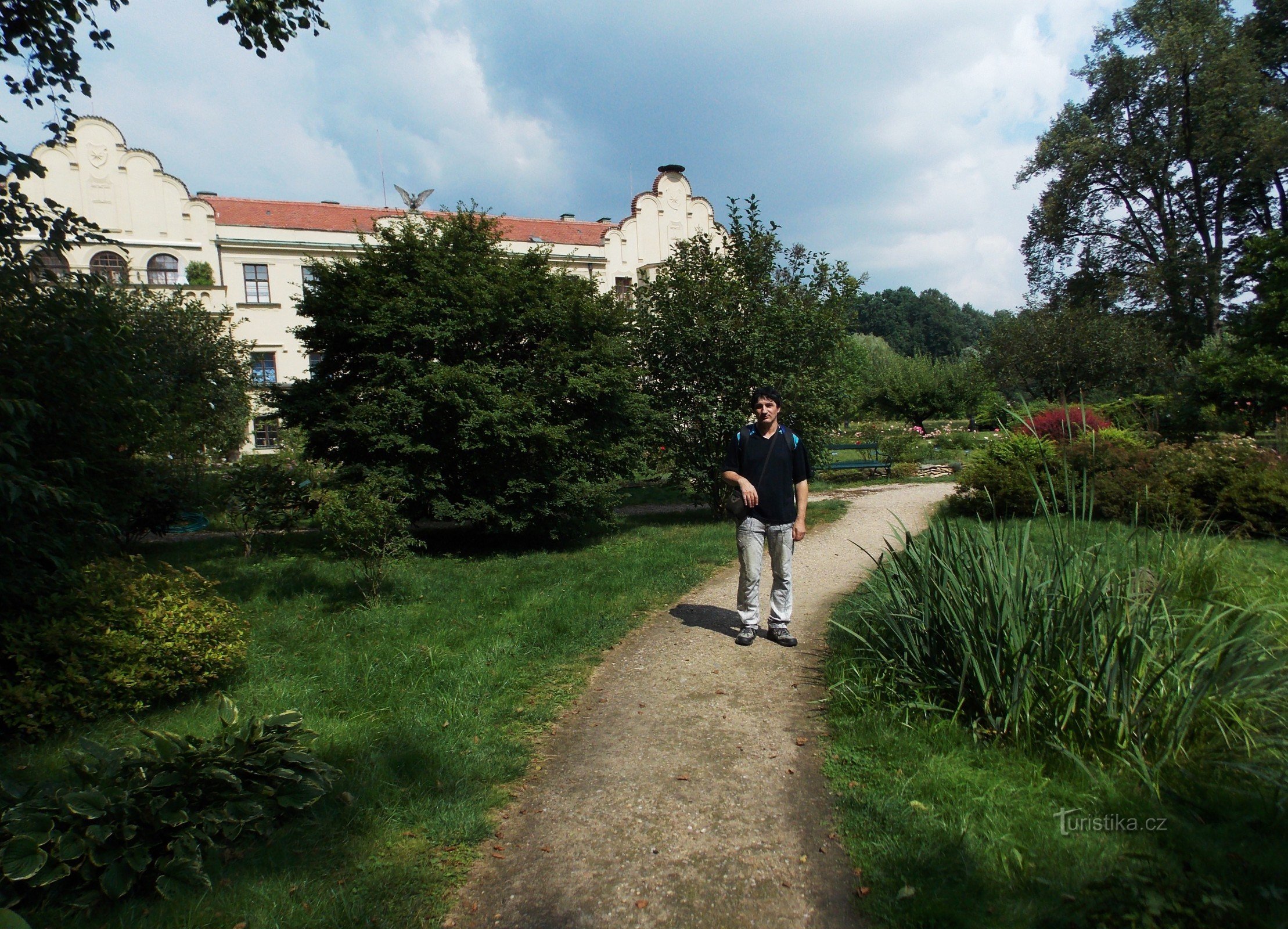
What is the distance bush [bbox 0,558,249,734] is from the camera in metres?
4.30

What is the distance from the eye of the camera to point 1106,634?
3.93 m

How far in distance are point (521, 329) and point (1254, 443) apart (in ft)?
36.0

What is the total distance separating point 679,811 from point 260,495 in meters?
9.92

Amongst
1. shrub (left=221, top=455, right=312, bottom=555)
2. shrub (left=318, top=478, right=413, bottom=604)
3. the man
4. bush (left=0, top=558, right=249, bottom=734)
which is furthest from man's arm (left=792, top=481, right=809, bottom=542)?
shrub (left=221, top=455, right=312, bottom=555)

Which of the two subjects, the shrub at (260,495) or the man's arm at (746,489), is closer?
the man's arm at (746,489)

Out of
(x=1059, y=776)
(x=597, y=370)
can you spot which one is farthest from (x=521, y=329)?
(x=1059, y=776)

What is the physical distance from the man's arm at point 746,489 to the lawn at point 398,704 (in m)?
1.66

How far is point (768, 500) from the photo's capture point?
229 inches

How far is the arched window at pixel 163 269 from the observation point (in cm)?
2889

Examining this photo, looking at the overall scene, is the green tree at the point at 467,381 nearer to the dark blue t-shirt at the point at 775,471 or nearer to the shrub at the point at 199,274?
the dark blue t-shirt at the point at 775,471

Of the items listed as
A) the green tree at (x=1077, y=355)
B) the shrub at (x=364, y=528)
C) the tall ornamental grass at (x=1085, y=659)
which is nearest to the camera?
the tall ornamental grass at (x=1085, y=659)

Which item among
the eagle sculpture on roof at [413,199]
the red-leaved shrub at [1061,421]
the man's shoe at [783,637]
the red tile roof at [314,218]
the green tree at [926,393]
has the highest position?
the red tile roof at [314,218]

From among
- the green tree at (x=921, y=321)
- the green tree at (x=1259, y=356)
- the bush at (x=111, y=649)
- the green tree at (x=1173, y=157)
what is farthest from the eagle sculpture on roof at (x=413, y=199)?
the green tree at (x=921, y=321)

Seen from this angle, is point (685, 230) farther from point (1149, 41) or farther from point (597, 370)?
point (597, 370)
